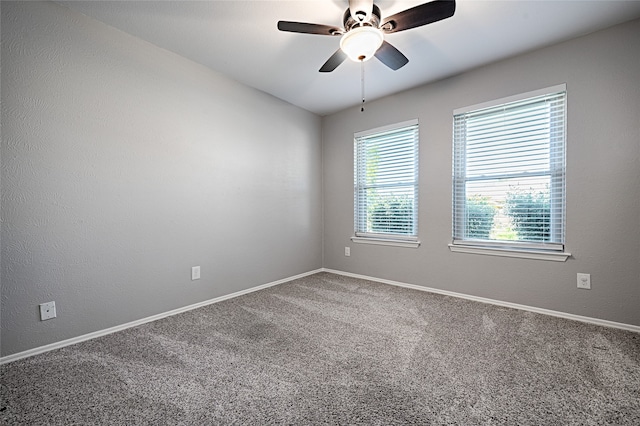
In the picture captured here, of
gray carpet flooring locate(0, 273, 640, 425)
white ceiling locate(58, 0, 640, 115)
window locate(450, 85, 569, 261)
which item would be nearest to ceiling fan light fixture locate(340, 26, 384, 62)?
white ceiling locate(58, 0, 640, 115)

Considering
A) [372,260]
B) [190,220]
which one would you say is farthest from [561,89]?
[190,220]

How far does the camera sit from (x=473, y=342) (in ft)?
6.66

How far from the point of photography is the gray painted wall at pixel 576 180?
222 cm

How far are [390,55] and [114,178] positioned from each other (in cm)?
241

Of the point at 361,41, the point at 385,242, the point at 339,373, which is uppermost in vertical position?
the point at 361,41

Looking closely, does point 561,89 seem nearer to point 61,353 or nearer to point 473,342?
point 473,342

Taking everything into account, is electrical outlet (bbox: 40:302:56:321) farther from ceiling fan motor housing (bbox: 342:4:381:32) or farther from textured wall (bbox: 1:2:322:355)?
ceiling fan motor housing (bbox: 342:4:381:32)

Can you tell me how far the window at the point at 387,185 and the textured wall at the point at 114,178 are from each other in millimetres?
1350

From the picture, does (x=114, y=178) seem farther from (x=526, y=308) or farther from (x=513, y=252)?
(x=526, y=308)

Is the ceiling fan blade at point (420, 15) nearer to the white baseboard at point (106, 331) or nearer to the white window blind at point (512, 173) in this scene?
the white window blind at point (512, 173)

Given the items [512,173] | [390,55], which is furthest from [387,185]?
[390,55]

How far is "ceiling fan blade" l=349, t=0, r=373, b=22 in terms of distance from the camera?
177 cm

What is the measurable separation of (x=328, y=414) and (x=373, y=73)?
119 inches

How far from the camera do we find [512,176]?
2.74 m
